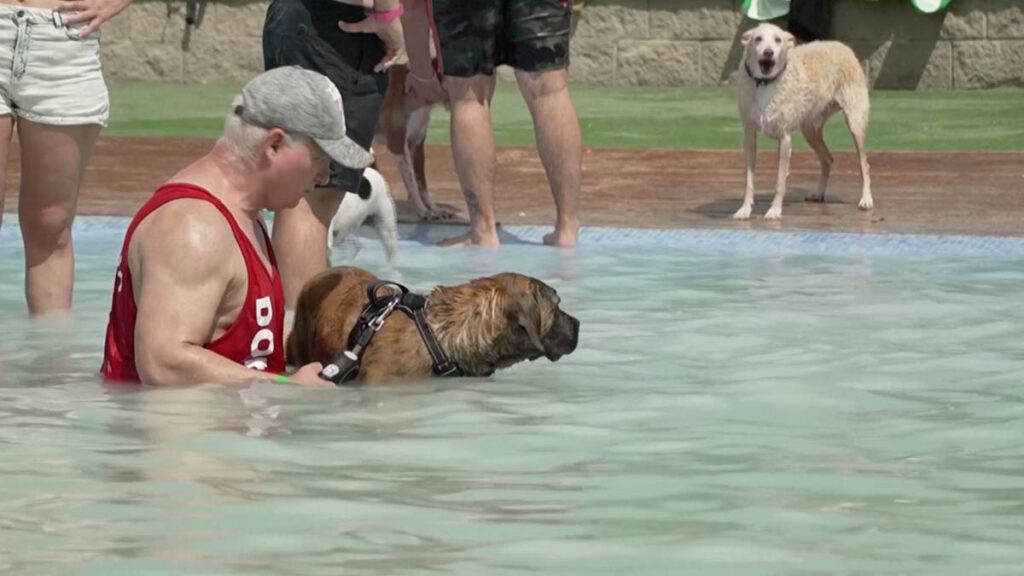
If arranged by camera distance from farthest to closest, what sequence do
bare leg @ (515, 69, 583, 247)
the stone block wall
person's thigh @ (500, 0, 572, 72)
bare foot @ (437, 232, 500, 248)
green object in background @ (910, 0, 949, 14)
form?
the stone block wall, green object in background @ (910, 0, 949, 14), bare foot @ (437, 232, 500, 248), bare leg @ (515, 69, 583, 247), person's thigh @ (500, 0, 572, 72)

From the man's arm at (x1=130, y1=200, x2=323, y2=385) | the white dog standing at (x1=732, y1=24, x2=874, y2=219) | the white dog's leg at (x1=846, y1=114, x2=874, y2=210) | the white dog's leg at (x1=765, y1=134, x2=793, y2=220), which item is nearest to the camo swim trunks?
the white dog's leg at (x1=765, y1=134, x2=793, y2=220)

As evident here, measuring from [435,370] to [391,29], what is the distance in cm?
187

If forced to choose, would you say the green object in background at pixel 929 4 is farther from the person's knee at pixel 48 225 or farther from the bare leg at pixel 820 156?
the person's knee at pixel 48 225

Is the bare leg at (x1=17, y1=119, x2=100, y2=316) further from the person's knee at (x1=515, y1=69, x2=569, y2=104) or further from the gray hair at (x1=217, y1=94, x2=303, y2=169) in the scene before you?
the person's knee at (x1=515, y1=69, x2=569, y2=104)

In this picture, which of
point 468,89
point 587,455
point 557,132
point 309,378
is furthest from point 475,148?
point 587,455

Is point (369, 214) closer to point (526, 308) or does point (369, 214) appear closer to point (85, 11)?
point (85, 11)

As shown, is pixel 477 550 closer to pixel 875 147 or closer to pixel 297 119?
pixel 297 119

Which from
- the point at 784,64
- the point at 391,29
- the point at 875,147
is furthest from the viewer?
the point at 875,147

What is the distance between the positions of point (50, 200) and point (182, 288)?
5.30 ft

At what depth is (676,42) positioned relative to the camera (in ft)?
60.4

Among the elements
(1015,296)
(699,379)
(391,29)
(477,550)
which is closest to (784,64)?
(1015,296)

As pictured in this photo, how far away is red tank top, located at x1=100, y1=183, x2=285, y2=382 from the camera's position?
17.5ft

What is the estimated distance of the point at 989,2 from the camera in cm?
1745

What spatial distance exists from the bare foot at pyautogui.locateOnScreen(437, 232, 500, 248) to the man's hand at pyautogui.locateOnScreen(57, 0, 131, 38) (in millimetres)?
3268
